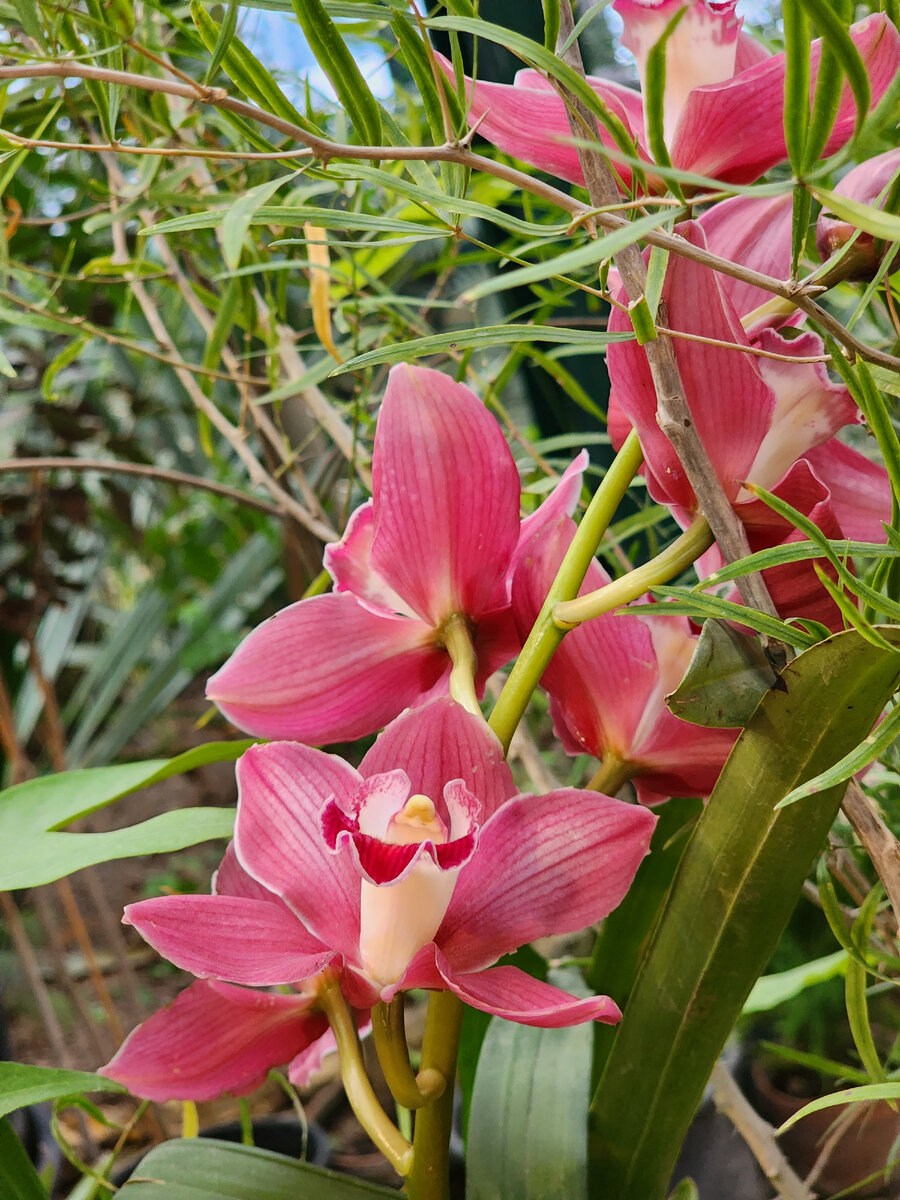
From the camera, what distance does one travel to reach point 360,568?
1.02 ft

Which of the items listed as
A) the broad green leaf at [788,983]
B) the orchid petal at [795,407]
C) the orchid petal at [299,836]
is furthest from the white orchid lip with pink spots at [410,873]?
the broad green leaf at [788,983]

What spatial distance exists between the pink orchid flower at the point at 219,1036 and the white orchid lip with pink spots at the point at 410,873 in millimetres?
25

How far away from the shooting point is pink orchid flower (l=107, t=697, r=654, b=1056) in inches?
9.4

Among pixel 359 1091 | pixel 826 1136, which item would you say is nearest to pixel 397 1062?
pixel 359 1091

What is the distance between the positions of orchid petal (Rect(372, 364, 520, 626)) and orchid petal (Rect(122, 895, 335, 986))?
10cm

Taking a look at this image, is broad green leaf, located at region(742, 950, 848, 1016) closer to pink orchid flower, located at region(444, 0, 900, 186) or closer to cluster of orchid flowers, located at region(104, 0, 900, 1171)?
cluster of orchid flowers, located at region(104, 0, 900, 1171)

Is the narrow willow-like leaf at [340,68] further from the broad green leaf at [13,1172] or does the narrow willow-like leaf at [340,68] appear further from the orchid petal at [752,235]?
the broad green leaf at [13,1172]

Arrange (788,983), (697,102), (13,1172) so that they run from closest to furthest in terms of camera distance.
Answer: (697,102) → (13,1172) → (788,983)

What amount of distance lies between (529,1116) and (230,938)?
13cm

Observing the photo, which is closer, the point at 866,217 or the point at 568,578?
the point at 866,217

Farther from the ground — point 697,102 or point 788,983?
point 697,102

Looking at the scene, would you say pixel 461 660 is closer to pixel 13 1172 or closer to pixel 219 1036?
pixel 219 1036

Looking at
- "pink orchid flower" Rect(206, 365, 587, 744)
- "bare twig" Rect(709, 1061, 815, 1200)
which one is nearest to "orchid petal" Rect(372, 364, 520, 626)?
"pink orchid flower" Rect(206, 365, 587, 744)

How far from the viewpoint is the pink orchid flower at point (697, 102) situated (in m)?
0.24
